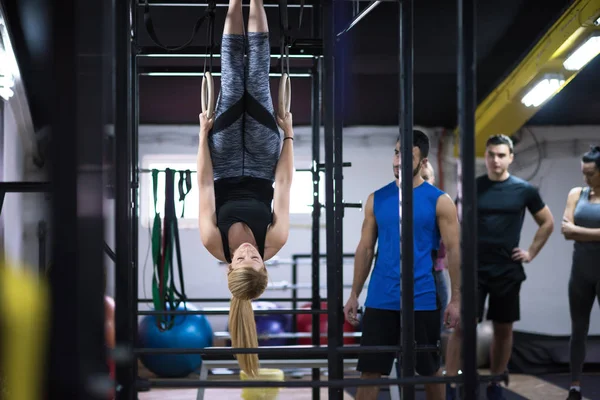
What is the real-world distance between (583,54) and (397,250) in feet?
10.8

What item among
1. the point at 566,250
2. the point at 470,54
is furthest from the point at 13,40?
the point at 566,250

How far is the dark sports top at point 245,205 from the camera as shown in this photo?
2943mm

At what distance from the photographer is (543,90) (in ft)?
20.6

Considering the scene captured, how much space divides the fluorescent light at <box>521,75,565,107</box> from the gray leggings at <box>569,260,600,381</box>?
7.19 feet

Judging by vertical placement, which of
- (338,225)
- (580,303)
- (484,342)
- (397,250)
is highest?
(338,225)

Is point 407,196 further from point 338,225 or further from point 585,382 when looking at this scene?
point 585,382

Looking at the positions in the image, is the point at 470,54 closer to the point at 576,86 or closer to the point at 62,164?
the point at 62,164

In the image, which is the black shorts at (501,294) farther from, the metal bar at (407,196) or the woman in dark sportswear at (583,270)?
the metal bar at (407,196)

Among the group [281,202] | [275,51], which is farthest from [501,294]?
[275,51]

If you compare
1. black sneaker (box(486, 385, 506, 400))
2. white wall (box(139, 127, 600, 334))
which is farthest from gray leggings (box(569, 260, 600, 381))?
white wall (box(139, 127, 600, 334))

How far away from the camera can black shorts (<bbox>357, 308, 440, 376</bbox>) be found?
2.99 m

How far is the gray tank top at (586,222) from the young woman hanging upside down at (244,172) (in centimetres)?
225

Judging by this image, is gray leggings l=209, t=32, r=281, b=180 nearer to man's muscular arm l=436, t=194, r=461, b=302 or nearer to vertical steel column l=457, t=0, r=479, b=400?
man's muscular arm l=436, t=194, r=461, b=302

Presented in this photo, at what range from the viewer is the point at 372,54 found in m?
6.35
